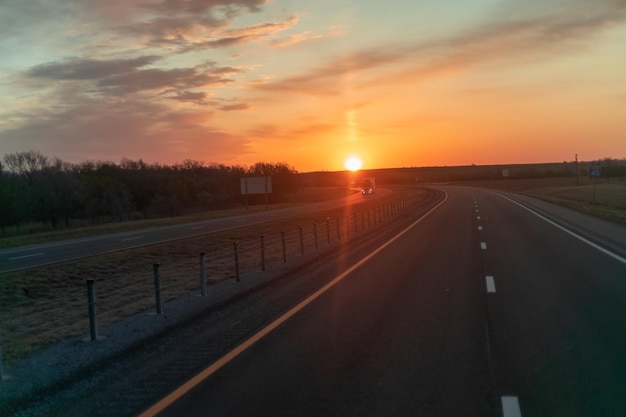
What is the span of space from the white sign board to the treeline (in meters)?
9.06

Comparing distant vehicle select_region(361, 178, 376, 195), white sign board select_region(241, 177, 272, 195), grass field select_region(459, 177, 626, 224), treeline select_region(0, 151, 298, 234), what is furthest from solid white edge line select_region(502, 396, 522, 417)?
distant vehicle select_region(361, 178, 376, 195)

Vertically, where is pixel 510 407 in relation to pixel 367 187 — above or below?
above

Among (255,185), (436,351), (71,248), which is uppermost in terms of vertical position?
(255,185)

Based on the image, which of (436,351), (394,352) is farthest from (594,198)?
(394,352)

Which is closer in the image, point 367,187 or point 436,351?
point 436,351

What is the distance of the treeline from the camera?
5959 cm

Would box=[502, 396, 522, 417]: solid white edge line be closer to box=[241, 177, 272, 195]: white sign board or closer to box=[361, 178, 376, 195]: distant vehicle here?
box=[241, 177, 272, 195]: white sign board

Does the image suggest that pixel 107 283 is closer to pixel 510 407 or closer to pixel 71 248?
pixel 71 248

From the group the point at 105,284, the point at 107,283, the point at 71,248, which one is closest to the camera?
the point at 105,284

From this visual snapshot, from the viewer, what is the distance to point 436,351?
926cm

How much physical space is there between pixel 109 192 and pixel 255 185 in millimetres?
16381

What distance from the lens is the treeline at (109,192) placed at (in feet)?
196

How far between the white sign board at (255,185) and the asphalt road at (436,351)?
60.3 m

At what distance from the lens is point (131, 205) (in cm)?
7719
